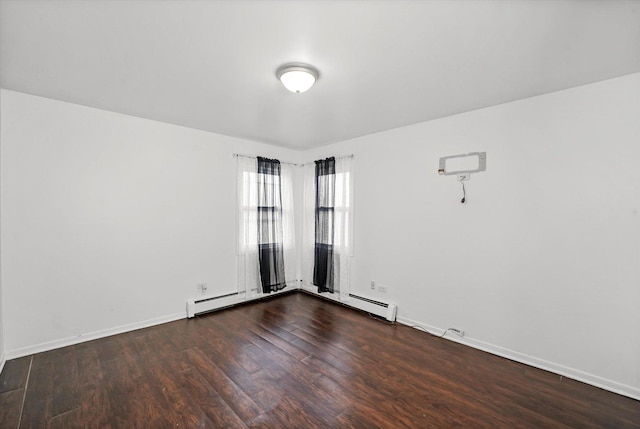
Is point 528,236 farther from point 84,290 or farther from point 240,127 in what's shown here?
point 84,290

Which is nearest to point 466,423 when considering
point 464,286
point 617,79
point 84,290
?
point 464,286

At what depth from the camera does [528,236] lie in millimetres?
2572

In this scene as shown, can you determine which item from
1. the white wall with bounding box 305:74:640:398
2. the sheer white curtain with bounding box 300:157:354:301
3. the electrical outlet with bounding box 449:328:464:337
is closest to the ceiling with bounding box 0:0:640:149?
the white wall with bounding box 305:74:640:398

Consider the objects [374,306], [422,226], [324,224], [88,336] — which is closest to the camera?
[88,336]

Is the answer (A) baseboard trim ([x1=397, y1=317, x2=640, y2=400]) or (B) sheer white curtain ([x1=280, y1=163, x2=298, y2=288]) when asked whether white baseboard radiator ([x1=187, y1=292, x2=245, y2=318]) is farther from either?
(A) baseboard trim ([x1=397, y1=317, x2=640, y2=400])

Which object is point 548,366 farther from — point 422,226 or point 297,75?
point 297,75

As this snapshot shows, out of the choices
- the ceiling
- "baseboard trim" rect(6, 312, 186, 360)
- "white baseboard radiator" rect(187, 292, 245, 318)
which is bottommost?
"baseboard trim" rect(6, 312, 186, 360)

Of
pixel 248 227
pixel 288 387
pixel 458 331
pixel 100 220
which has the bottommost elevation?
pixel 288 387

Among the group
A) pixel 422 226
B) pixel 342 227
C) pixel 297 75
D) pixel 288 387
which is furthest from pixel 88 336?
pixel 422 226

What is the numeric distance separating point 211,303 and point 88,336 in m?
1.31

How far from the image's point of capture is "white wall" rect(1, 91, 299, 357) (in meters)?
2.55

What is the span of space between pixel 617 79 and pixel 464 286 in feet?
7.22

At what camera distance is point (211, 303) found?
376 cm

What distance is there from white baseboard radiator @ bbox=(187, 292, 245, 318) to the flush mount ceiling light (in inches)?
118
